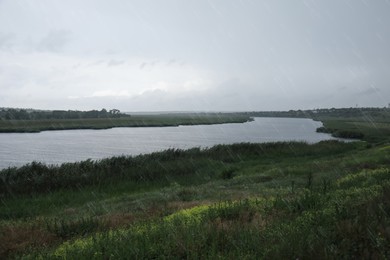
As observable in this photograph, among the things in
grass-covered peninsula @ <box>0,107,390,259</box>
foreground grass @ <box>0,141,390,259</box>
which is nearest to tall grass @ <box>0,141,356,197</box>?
grass-covered peninsula @ <box>0,107,390,259</box>

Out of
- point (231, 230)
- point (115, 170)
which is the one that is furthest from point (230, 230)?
point (115, 170)

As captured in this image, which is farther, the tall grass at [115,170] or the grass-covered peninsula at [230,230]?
the tall grass at [115,170]

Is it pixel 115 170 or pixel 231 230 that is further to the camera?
pixel 115 170

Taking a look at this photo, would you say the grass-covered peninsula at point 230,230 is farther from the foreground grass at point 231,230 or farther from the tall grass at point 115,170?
the tall grass at point 115,170

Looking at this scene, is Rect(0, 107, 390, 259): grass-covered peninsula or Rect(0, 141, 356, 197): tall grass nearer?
Rect(0, 107, 390, 259): grass-covered peninsula

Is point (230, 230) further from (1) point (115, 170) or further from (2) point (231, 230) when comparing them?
(1) point (115, 170)

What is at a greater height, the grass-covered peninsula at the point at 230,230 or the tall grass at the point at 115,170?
the grass-covered peninsula at the point at 230,230

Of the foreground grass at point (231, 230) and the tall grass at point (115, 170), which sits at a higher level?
the foreground grass at point (231, 230)

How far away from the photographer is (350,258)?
5.01 metres

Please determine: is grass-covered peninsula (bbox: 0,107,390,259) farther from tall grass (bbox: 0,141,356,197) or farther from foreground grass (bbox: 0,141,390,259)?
tall grass (bbox: 0,141,356,197)

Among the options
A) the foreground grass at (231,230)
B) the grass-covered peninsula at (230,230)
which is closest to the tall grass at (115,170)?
the grass-covered peninsula at (230,230)

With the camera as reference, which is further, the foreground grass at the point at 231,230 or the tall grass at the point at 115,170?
the tall grass at the point at 115,170

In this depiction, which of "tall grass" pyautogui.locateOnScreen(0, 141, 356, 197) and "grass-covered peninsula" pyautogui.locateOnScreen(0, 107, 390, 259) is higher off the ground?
"grass-covered peninsula" pyautogui.locateOnScreen(0, 107, 390, 259)

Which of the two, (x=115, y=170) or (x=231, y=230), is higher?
(x=231, y=230)
